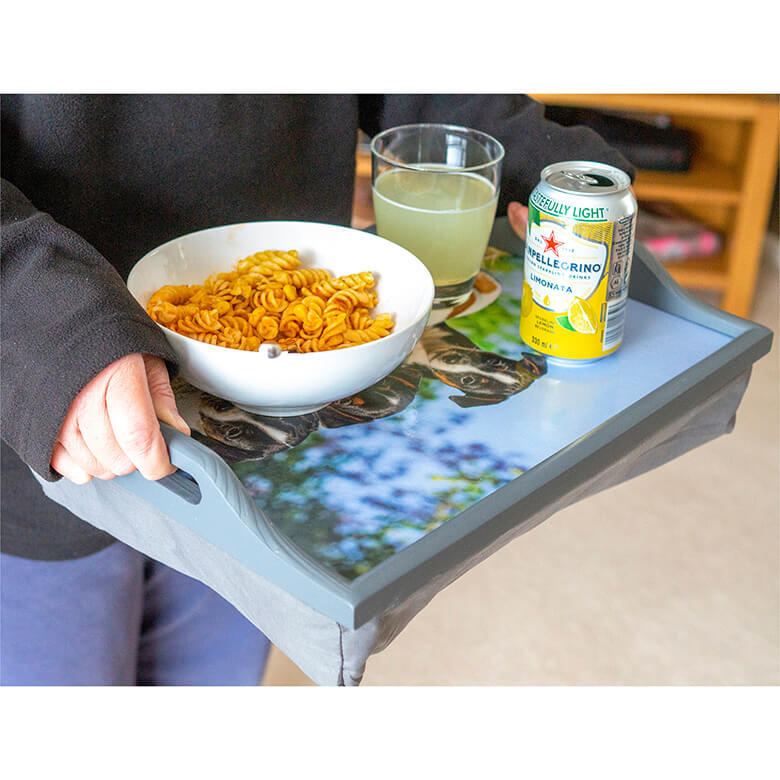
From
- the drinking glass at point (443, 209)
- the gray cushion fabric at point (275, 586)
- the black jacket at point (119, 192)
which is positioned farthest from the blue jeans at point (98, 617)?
the drinking glass at point (443, 209)

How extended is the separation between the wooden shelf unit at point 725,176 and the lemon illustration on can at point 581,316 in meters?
1.58

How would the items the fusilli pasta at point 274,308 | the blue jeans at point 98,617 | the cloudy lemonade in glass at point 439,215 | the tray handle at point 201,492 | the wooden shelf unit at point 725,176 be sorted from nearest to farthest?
1. the tray handle at point 201,492
2. the fusilli pasta at point 274,308
3. the cloudy lemonade in glass at point 439,215
4. the blue jeans at point 98,617
5. the wooden shelf unit at point 725,176

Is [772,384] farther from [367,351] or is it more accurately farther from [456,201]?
[367,351]

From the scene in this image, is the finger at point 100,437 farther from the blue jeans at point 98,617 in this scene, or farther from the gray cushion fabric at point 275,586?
the blue jeans at point 98,617

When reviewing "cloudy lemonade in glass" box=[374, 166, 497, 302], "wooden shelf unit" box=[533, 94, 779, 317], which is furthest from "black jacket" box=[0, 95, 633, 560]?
"wooden shelf unit" box=[533, 94, 779, 317]

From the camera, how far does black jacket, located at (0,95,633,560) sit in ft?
1.93

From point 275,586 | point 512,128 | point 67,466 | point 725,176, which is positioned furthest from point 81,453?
point 725,176

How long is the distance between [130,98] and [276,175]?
6.1 inches

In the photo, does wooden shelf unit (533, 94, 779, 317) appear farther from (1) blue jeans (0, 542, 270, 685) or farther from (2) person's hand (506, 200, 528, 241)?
(1) blue jeans (0, 542, 270, 685)

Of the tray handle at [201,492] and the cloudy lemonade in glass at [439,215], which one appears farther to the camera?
the cloudy lemonade in glass at [439,215]

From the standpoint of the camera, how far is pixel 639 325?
818 millimetres

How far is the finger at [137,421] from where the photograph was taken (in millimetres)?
577

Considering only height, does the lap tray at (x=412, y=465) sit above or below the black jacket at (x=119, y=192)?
below

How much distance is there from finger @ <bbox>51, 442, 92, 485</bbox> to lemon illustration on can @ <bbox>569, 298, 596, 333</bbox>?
380 millimetres
